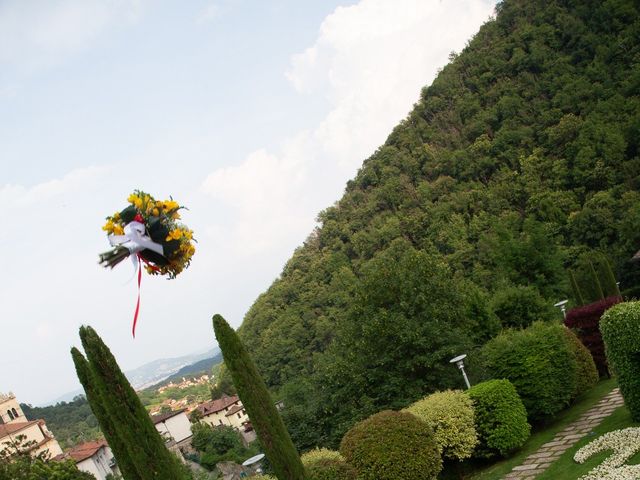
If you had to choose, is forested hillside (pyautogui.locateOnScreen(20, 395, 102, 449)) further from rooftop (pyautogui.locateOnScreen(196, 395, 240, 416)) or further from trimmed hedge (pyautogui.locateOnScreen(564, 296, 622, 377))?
trimmed hedge (pyautogui.locateOnScreen(564, 296, 622, 377))

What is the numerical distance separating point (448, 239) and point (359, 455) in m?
40.2

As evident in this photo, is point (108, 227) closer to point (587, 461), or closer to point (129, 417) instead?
point (129, 417)

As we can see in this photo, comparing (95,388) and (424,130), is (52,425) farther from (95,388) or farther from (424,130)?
(95,388)

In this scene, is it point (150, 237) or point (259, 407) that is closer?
point (150, 237)

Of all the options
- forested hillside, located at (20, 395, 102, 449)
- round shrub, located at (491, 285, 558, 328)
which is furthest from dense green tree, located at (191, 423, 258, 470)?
round shrub, located at (491, 285, 558, 328)

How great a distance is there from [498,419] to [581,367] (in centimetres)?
414

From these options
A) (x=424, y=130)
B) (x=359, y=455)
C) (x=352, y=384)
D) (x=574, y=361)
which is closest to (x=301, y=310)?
(x=424, y=130)

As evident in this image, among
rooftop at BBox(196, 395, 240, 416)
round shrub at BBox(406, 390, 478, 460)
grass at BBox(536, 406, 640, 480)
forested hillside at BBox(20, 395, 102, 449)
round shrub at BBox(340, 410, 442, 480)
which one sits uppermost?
round shrub at BBox(340, 410, 442, 480)

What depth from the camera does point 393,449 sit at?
10422mm

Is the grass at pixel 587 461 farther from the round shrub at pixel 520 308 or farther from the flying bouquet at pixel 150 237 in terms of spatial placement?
the round shrub at pixel 520 308

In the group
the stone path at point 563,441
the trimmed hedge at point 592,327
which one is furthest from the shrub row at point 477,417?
the trimmed hedge at point 592,327

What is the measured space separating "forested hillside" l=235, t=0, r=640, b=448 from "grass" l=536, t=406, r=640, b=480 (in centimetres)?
732

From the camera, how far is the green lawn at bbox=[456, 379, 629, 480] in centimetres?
1225

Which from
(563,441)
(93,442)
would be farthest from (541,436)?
(93,442)
